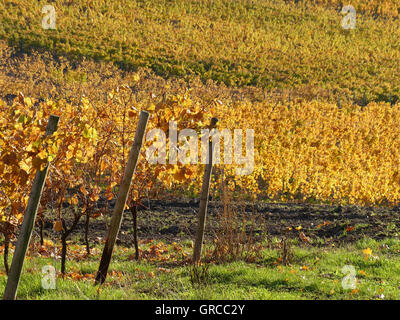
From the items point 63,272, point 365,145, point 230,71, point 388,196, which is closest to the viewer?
point 63,272

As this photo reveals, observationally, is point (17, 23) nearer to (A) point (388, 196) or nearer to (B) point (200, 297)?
(A) point (388, 196)

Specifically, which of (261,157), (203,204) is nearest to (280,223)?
(203,204)

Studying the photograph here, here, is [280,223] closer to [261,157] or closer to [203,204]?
[203,204]

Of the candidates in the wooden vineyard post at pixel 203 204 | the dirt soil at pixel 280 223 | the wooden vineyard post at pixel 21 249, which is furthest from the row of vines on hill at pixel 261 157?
the wooden vineyard post at pixel 21 249

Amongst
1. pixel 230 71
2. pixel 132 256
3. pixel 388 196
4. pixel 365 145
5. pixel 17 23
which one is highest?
pixel 17 23

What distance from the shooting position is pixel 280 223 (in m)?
9.76

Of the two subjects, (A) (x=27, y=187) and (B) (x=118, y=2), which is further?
(B) (x=118, y=2)

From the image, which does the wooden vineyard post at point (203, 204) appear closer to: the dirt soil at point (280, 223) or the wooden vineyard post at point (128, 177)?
the wooden vineyard post at point (128, 177)

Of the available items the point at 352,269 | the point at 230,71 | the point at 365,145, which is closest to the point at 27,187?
the point at 352,269

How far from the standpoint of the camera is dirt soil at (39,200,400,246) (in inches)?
337

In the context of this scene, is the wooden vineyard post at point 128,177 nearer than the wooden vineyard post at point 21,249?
No

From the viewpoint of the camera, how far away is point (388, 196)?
14.2 metres

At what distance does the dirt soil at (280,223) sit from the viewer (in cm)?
857

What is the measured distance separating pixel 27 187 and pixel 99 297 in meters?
2.57
